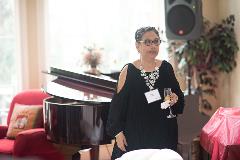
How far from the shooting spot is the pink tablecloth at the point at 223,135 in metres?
2.43

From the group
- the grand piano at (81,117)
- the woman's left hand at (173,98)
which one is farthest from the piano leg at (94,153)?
the woman's left hand at (173,98)

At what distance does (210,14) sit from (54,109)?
246 centimetres

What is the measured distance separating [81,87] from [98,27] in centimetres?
135

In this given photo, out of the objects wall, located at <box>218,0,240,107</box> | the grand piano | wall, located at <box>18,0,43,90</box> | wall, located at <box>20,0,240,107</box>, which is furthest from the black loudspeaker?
wall, located at <box>18,0,43,90</box>

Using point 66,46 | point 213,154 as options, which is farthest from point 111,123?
point 66,46

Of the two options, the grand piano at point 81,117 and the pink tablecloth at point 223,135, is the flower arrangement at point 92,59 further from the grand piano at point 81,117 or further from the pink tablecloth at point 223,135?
the pink tablecloth at point 223,135

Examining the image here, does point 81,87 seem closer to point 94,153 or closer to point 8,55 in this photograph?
point 94,153

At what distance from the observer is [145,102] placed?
2.09 m

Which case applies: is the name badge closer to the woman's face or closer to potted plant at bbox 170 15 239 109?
the woman's face

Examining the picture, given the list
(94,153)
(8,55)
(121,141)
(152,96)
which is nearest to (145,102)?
(152,96)

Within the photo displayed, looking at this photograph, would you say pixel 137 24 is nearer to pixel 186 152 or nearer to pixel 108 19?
pixel 108 19

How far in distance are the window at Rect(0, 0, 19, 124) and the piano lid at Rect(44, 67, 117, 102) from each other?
3.55 feet

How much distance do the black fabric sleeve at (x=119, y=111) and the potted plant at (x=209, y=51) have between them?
80.1 inches

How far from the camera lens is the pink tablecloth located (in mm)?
2426
